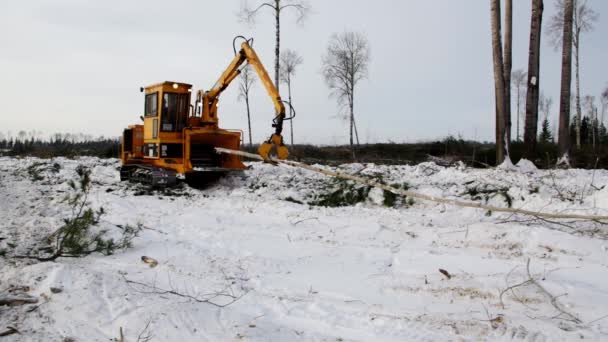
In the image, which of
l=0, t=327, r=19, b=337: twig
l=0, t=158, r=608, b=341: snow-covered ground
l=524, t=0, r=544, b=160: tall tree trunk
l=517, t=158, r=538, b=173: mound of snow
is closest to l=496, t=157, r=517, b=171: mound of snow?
l=517, t=158, r=538, b=173: mound of snow

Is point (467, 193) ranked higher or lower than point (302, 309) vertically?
higher

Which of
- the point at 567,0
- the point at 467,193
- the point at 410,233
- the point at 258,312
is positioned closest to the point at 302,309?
the point at 258,312

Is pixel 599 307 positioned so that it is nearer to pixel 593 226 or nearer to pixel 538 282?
pixel 538 282

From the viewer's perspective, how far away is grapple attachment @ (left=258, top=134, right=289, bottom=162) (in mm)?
10055

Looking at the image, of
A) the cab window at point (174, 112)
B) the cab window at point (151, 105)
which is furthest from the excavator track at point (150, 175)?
the cab window at point (151, 105)

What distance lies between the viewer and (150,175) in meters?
11.3

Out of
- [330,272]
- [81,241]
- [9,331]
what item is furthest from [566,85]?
[9,331]

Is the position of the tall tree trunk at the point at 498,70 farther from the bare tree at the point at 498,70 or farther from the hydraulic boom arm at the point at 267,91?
the hydraulic boom arm at the point at 267,91

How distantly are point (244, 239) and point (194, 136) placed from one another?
6.37 m

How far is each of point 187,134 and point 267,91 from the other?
7.67 feet

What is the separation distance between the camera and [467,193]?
26.7 feet

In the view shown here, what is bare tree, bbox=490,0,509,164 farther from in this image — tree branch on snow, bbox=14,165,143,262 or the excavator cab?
tree branch on snow, bbox=14,165,143,262

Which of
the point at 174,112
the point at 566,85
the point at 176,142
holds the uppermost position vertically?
the point at 566,85

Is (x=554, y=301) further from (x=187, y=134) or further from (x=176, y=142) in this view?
(x=176, y=142)
